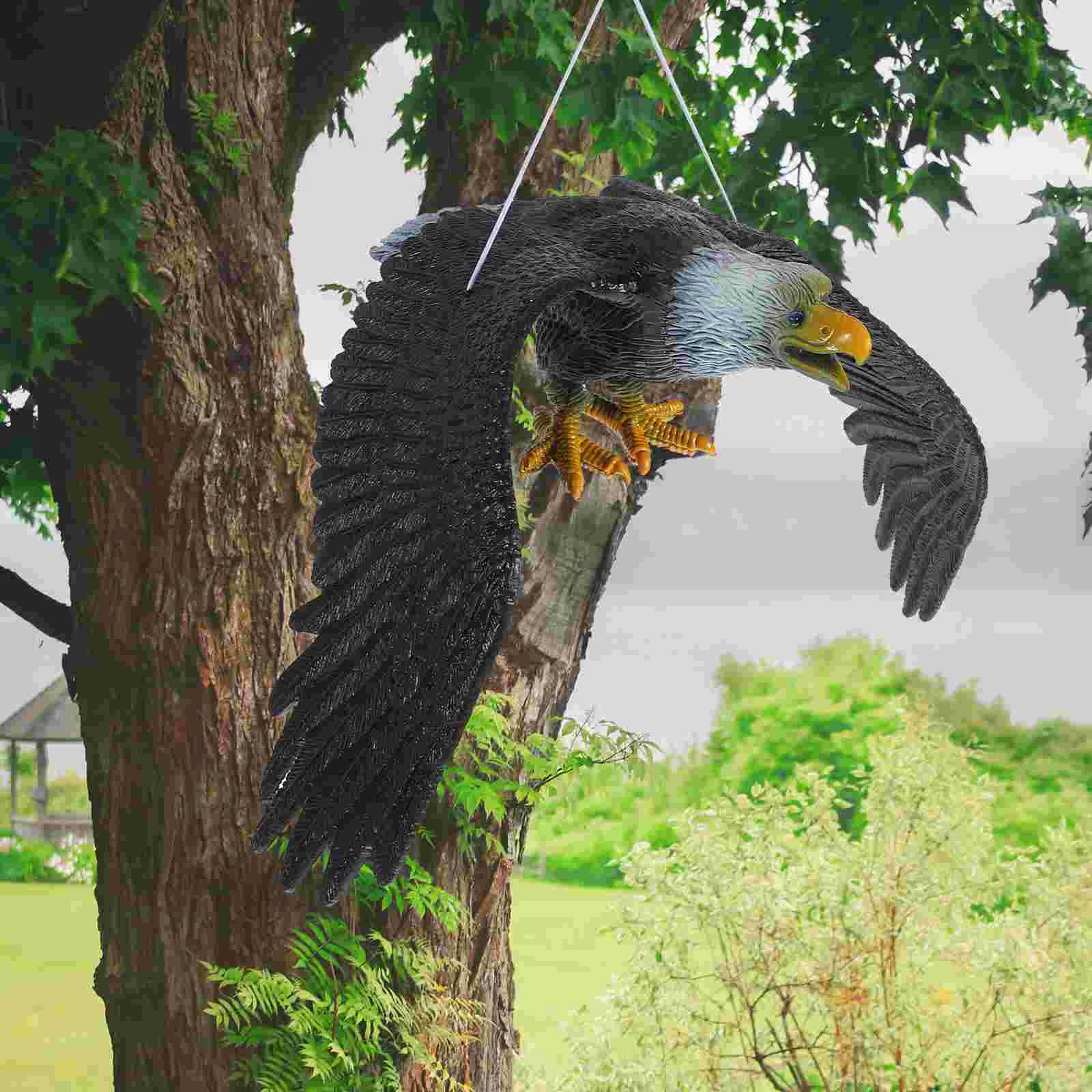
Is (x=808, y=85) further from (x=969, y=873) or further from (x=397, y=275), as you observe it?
(x=969, y=873)

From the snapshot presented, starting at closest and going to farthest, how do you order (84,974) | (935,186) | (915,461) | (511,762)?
(915,461)
(935,186)
(511,762)
(84,974)

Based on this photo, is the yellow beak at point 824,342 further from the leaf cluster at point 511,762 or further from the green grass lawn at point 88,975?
the green grass lawn at point 88,975

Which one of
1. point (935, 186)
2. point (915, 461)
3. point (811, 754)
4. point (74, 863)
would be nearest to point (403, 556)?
point (915, 461)

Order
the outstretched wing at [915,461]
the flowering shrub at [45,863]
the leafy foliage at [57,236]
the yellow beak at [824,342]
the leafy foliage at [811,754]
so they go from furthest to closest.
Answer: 1. the leafy foliage at [811,754]
2. the flowering shrub at [45,863]
3. the leafy foliage at [57,236]
4. the outstretched wing at [915,461]
5. the yellow beak at [824,342]

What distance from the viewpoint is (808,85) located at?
2336 mm

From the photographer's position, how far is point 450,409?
3.25ft

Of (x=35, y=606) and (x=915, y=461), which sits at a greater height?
(x=915, y=461)

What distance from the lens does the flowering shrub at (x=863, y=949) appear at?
3.49 m

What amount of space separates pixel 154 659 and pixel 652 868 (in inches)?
68.6

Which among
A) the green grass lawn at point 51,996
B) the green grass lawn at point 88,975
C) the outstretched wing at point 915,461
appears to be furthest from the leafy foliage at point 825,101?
the green grass lawn at point 51,996

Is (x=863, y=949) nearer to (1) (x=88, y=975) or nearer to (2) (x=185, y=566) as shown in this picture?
(2) (x=185, y=566)

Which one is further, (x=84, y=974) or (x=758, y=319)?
(x=84, y=974)

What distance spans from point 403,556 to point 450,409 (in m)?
0.12

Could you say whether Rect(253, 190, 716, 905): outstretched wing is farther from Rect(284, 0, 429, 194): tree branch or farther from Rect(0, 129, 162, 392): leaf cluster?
Rect(284, 0, 429, 194): tree branch
